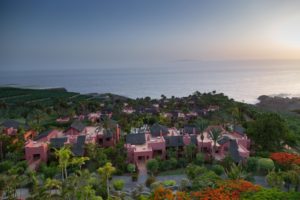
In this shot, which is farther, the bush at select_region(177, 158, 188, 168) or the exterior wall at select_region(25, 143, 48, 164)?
the exterior wall at select_region(25, 143, 48, 164)

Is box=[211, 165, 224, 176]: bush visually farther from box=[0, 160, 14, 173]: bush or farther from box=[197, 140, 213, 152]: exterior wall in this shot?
box=[0, 160, 14, 173]: bush

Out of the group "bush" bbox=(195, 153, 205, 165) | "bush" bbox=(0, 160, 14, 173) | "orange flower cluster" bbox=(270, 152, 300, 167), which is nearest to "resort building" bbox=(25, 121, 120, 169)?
"bush" bbox=(0, 160, 14, 173)

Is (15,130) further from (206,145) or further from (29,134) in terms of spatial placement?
(206,145)

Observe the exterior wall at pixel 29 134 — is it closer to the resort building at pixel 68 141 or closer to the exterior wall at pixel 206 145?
the resort building at pixel 68 141

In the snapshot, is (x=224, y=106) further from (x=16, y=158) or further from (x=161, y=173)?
(x=16, y=158)

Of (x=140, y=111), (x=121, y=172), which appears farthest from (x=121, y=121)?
(x=121, y=172)

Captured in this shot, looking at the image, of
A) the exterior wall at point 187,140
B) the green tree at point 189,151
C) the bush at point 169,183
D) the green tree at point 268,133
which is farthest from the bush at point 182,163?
the green tree at point 268,133

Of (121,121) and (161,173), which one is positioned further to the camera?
(121,121)

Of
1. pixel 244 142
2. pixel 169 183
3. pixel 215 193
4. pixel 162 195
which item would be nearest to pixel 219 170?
pixel 169 183
